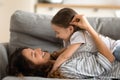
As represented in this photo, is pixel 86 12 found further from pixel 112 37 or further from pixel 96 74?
pixel 96 74

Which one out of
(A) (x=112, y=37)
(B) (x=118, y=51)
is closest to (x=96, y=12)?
(A) (x=112, y=37)

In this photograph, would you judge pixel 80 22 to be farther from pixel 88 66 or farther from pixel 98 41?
pixel 88 66

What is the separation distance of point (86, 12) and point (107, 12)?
0.26 metres

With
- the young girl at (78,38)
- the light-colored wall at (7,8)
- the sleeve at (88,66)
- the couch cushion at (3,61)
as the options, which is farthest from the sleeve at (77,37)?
the light-colored wall at (7,8)

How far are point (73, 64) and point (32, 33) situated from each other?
511 millimetres

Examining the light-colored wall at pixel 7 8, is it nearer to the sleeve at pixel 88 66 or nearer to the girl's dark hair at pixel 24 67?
the girl's dark hair at pixel 24 67

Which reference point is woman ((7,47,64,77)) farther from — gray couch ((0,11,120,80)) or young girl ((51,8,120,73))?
gray couch ((0,11,120,80))

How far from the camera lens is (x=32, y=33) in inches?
86.4

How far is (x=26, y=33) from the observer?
7.24 ft

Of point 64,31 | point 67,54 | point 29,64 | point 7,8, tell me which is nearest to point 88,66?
point 67,54

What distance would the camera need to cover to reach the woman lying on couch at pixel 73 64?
5.97ft

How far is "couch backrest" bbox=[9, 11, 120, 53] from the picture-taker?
220 cm

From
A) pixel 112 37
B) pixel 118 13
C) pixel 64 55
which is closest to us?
pixel 64 55

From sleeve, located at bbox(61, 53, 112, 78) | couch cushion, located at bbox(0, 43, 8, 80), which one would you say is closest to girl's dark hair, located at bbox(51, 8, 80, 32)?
sleeve, located at bbox(61, 53, 112, 78)
